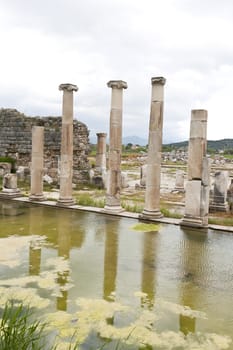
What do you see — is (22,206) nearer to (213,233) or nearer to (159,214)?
(159,214)

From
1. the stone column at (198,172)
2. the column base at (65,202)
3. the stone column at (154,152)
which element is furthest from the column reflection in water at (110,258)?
the column base at (65,202)

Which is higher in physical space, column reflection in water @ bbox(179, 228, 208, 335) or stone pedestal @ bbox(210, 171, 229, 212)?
stone pedestal @ bbox(210, 171, 229, 212)

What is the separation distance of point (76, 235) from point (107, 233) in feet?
3.36

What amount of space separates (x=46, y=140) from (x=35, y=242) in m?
16.0

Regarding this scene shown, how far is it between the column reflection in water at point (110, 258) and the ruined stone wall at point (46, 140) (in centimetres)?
1273

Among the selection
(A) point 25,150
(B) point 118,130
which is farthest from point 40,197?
(A) point 25,150

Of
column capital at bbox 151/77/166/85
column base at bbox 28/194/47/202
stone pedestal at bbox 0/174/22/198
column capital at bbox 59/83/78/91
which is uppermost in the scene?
column capital at bbox 59/83/78/91

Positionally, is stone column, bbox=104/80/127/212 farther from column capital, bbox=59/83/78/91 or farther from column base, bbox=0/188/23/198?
column base, bbox=0/188/23/198

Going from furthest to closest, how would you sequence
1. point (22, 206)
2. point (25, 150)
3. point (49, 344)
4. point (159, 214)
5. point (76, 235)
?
point (25, 150)
point (22, 206)
point (159, 214)
point (76, 235)
point (49, 344)

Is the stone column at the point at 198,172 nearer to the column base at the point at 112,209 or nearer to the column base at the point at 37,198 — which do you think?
the column base at the point at 112,209

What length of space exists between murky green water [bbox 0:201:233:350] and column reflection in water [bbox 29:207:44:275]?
0.09 feet

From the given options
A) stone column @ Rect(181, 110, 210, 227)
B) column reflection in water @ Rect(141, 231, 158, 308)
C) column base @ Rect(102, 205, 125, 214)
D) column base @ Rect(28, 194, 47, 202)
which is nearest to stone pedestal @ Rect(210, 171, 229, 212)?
stone column @ Rect(181, 110, 210, 227)

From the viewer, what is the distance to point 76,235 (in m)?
10.2

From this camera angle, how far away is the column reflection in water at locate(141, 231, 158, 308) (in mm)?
6321
